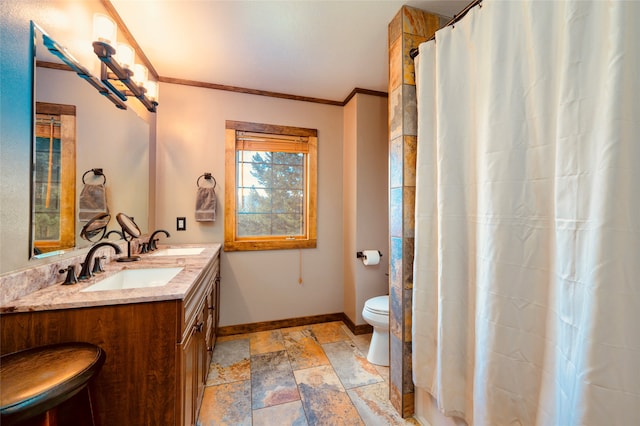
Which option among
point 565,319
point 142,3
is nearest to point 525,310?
point 565,319

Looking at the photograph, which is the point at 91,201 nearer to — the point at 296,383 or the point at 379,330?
the point at 296,383

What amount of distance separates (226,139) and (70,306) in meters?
1.84

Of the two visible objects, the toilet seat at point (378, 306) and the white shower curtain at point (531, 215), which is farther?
the toilet seat at point (378, 306)

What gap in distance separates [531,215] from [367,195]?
164cm

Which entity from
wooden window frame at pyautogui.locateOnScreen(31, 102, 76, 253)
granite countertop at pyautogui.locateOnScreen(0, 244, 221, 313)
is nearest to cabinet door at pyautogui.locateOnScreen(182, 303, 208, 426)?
granite countertop at pyautogui.locateOnScreen(0, 244, 221, 313)

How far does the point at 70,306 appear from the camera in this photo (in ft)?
2.83

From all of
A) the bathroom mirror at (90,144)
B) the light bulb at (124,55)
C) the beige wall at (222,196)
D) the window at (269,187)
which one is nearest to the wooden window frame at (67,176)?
the bathroom mirror at (90,144)

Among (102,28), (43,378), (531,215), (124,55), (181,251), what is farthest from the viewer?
(181,251)

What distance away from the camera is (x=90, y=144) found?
4.53 feet

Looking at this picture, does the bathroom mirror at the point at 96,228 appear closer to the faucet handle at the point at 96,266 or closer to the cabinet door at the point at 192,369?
the faucet handle at the point at 96,266

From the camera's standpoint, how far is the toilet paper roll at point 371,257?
2326mm

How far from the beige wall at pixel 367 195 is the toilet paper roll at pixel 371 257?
0.09 metres

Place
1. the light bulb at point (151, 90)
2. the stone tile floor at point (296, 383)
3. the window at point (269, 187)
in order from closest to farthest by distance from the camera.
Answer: the stone tile floor at point (296, 383), the light bulb at point (151, 90), the window at point (269, 187)

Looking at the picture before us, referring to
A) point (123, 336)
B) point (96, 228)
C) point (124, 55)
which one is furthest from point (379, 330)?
point (124, 55)
